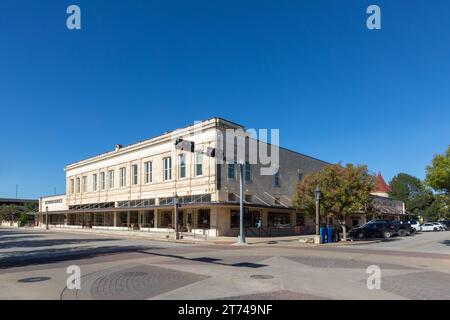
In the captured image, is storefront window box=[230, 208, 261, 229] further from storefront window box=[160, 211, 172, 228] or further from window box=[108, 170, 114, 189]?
window box=[108, 170, 114, 189]

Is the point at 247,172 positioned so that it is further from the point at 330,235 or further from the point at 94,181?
the point at 94,181

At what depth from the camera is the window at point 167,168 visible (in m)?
42.3

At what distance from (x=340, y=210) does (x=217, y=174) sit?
1099 centimetres

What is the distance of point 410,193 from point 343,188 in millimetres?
91778

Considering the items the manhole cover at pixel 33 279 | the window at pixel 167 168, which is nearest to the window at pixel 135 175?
the window at pixel 167 168

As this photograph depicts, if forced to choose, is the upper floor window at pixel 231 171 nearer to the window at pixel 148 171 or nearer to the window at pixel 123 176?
the window at pixel 148 171

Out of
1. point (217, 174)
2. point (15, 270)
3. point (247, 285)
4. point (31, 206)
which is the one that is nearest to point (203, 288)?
point (247, 285)

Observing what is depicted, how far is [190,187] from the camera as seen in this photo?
3909 cm

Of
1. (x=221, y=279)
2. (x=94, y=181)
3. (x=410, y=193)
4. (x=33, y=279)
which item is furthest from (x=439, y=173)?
(x=410, y=193)

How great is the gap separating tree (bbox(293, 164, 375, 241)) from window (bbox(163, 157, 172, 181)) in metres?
15.3

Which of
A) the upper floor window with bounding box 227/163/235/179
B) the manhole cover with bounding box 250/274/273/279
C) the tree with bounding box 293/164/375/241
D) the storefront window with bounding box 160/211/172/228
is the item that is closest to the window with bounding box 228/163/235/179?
the upper floor window with bounding box 227/163/235/179

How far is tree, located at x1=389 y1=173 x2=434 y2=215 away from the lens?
339 ft
